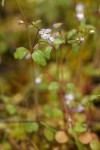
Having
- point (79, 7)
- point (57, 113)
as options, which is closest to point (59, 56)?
point (57, 113)

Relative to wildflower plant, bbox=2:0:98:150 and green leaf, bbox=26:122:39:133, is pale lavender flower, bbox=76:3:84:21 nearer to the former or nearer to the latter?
wildflower plant, bbox=2:0:98:150

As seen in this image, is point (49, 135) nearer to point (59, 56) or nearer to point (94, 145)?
point (94, 145)

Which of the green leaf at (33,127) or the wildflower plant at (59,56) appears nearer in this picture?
the wildflower plant at (59,56)

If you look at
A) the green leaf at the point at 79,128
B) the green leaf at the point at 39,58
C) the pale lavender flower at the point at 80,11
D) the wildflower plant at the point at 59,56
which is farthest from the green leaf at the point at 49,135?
the pale lavender flower at the point at 80,11

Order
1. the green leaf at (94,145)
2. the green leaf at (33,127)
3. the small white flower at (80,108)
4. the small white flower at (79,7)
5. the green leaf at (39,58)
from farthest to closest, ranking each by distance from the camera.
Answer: the small white flower at (79,7), the small white flower at (80,108), the green leaf at (33,127), the green leaf at (94,145), the green leaf at (39,58)

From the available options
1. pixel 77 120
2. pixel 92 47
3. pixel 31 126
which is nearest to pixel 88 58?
pixel 92 47

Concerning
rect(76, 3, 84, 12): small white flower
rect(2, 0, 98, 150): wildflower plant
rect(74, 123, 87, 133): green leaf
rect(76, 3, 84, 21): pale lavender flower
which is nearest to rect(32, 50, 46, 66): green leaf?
rect(2, 0, 98, 150): wildflower plant

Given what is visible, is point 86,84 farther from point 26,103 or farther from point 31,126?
point 31,126

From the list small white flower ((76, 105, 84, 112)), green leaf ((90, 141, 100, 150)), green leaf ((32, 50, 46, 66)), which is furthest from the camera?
small white flower ((76, 105, 84, 112))

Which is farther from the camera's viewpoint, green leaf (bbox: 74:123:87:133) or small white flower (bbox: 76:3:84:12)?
small white flower (bbox: 76:3:84:12)

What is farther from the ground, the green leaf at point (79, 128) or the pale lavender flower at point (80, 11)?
the pale lavender flower at point (80, 11)

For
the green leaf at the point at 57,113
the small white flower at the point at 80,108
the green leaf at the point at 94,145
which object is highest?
the green leaf at the point at 57,113

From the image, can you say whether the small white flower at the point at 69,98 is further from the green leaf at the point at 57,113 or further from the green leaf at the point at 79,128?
the green leaf at the point at 79,128
